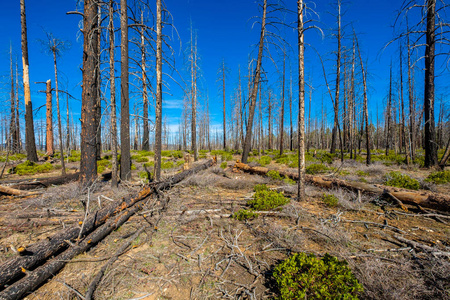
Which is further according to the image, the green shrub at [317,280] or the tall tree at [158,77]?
the tall tree at [158,77]

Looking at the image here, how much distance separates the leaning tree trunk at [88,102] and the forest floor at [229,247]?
102 cm

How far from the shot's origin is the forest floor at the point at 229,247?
7.33 feet

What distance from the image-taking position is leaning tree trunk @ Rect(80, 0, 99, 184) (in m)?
5.87

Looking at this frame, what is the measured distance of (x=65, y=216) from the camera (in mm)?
3938

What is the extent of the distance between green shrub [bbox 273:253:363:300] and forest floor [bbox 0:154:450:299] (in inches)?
12.6

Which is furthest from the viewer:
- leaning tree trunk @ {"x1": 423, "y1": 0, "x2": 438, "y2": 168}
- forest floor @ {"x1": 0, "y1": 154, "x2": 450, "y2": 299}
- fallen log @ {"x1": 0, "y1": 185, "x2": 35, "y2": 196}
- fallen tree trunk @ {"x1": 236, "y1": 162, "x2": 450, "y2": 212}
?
leaning tree trunk @ {"x1": 423, "y1": 0, "x2": 438, "y2": 168}

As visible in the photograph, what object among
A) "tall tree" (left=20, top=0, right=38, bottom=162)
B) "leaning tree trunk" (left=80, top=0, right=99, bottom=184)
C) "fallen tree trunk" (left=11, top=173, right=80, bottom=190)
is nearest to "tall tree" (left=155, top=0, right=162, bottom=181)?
"leaning tree trunk" (left=80, top=0, right=99, bottom=184)

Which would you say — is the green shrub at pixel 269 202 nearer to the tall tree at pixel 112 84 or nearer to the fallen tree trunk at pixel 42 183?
the tall tree at pixel 112 84

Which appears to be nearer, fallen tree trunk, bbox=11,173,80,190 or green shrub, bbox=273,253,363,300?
green shrub, bbox=273,253,363,300

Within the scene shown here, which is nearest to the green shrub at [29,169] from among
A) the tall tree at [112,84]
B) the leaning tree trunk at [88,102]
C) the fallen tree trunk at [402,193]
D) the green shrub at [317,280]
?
the leaning tree trunk at [88,102]

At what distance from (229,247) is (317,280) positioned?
1.51 meters

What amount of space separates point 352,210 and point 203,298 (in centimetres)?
449

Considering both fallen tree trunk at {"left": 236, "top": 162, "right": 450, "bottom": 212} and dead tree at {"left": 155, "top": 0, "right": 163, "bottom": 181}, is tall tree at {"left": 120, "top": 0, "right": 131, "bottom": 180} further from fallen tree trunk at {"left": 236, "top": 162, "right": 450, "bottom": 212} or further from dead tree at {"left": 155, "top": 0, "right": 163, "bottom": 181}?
fallen tree trunk at {"left": 236, "top": 162, "right": 450, "bottom": 212}

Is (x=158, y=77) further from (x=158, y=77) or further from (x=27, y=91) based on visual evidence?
(x=27, y=91)
